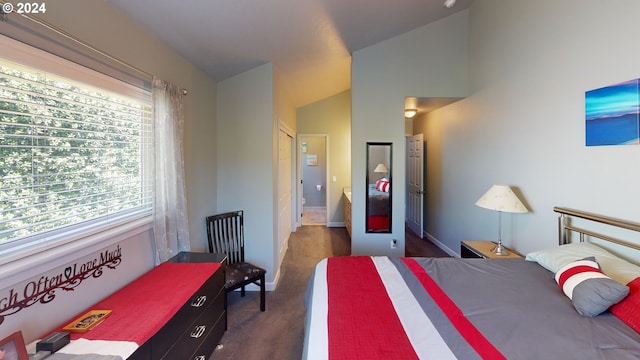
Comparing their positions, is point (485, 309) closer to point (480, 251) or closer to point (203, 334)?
point (480, 251)

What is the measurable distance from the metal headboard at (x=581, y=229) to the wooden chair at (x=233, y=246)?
2.63 m

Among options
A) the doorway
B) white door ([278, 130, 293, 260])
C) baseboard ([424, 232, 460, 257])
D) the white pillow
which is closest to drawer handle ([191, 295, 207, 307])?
white door ([278, 130, 293, 260])

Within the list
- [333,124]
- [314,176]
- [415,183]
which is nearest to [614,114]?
[415,183]

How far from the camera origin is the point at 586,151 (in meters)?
1.93

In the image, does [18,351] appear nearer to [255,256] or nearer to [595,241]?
[255,256]

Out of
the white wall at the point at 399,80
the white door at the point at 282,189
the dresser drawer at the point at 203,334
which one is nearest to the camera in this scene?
the dresser drawer at the point at 203,334

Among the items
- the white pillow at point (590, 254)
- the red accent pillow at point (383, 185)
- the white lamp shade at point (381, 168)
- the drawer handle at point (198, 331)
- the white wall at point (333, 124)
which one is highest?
the white wall at point (333, 124)

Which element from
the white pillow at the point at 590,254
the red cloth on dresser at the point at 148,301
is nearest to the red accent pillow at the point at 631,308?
the white pillow at the point at 590,254

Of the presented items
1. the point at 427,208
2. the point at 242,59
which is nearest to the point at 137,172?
the point at 242,59

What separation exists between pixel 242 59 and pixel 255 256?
223cm

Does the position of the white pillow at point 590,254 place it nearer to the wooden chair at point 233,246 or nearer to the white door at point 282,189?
the wooden chair at point 233,246

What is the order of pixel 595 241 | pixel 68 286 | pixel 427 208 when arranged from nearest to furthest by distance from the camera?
pixel 68 286 → pixel 595 241 → pixel 427 208

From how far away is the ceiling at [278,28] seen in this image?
1891mm

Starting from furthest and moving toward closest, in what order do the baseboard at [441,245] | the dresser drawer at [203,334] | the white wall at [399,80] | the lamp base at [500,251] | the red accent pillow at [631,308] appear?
the baseboard at [441,245], the white wall at [399,80], the lamp base at [500,251], the dresser drawer at [203,334], the red accent pillow at [631,308]
